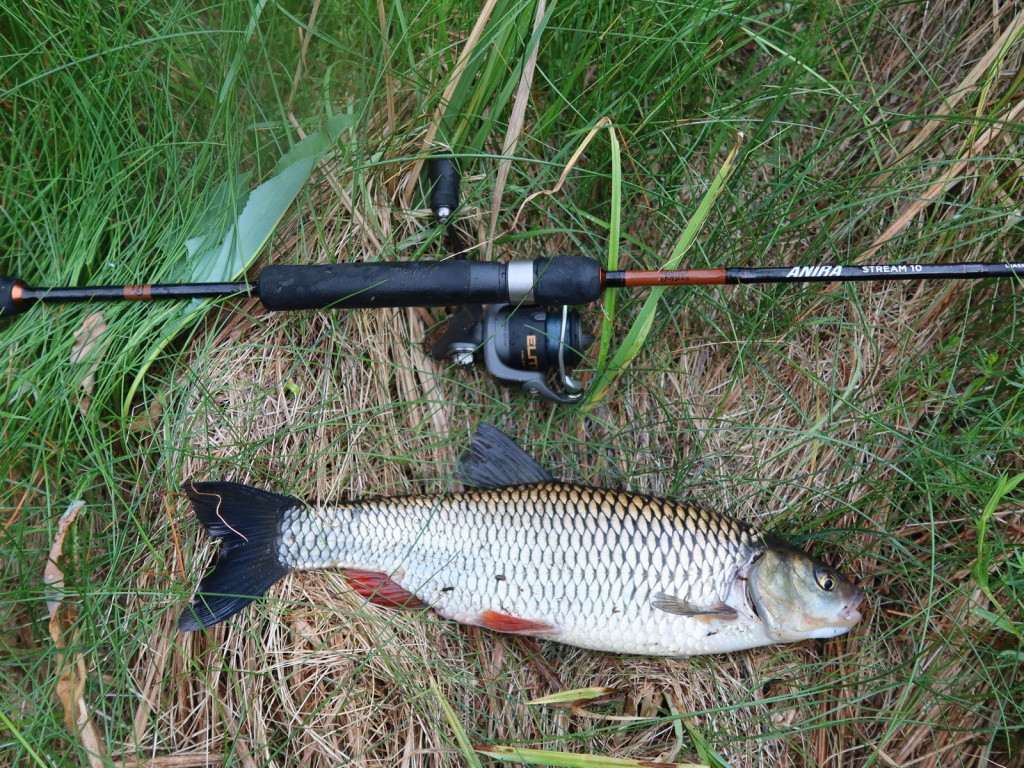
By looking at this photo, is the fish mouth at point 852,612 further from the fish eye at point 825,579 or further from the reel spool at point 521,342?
the reel spool at point 521,342

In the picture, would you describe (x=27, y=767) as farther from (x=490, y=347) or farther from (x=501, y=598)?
(x=490, y=347)

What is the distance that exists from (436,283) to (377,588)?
1.02 m

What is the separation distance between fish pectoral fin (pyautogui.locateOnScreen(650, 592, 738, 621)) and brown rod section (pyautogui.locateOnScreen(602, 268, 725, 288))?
1.00 m

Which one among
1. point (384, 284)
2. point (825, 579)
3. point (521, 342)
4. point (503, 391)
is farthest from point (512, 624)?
point (384, 284)

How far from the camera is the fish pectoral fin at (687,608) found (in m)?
2.28

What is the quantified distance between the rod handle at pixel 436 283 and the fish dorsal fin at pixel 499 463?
495 millimetres

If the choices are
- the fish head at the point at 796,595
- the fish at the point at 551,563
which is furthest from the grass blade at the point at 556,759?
the fish head at the point at 796,595

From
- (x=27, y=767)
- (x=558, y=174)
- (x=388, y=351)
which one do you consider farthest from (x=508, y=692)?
(x=558, y=174)

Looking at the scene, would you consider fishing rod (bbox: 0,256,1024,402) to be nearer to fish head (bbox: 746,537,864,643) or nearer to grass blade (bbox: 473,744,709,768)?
fish head (bbox: 746,537,864,643)

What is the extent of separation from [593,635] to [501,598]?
325mm

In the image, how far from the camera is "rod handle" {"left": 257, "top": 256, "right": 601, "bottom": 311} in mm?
2219

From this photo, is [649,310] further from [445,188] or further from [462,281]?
[445,188]

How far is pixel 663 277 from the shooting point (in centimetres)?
225

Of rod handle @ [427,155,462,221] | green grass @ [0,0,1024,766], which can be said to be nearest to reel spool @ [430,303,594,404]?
green grass @ [0,0,1024,766]
